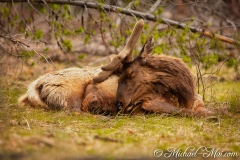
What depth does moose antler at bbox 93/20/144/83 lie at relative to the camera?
6543 millimetres

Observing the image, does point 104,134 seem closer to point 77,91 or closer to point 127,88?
Answer: point 127,88

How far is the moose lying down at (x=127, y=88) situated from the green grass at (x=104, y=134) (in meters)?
0.28

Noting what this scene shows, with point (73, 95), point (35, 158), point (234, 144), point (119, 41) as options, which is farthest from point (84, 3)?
point (35, 158)

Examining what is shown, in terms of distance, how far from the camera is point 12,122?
210 inches

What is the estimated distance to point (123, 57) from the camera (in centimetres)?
654

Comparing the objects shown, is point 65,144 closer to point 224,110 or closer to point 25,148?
point 25,148

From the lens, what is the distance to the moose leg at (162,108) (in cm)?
618

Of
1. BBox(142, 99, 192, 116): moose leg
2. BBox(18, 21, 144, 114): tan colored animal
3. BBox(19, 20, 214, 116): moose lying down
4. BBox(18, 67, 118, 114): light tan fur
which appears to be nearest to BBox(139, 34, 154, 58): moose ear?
BBox(19, 20, 214, 116): moose lying down

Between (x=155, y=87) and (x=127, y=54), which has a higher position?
(x=127, y=54)

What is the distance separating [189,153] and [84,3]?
519 cm

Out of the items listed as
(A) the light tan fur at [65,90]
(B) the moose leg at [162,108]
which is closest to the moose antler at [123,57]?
(A) the light tan fur at [65,90]

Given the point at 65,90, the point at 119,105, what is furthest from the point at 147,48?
the point at 65,90

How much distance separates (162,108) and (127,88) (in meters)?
0.67

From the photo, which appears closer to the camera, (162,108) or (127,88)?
(162,108)
